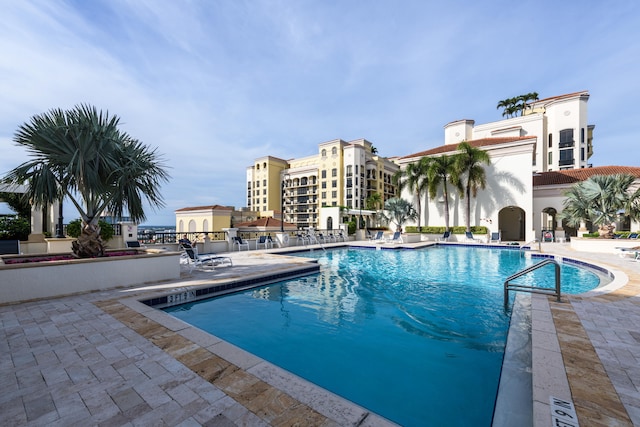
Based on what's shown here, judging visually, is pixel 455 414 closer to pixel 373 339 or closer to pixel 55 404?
pixel 373 339

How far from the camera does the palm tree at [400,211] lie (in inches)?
1038

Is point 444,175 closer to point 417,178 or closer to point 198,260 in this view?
point 417,178

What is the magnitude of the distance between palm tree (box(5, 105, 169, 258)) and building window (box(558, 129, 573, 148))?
4621 cm

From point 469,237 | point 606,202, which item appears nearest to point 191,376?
point 606,202

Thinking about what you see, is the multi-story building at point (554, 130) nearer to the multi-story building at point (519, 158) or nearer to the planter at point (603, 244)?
the multi-story building at point (519, 158)

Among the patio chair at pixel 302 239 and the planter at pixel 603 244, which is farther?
the patio chair at pixel 302 239

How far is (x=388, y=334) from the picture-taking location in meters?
4.91

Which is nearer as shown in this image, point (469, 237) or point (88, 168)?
point (88, 168)

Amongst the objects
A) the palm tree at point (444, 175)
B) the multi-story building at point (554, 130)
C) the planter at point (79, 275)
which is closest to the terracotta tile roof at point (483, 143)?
the palm tree at point (444, 175)

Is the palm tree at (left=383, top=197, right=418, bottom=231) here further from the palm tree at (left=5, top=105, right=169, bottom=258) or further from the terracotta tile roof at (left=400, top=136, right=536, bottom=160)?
the palm tree at (left=5, top=105, right=169, bottom=258)

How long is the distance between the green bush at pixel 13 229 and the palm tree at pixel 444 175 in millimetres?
25636

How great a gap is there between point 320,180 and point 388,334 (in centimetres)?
5125

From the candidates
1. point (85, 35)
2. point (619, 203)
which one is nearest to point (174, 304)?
point (85, 35)

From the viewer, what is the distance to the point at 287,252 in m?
15.0
